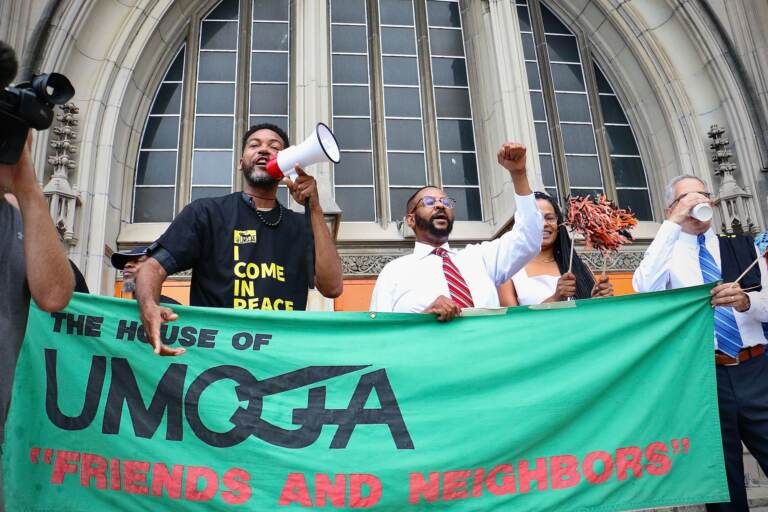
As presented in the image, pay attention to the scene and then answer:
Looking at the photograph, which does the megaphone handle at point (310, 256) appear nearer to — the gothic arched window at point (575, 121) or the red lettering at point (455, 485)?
the red lettering at point (455, 485)

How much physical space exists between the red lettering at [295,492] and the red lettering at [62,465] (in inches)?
34.2

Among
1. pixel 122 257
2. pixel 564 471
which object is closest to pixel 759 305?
pixel 564 471

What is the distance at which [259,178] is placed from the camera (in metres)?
3.23

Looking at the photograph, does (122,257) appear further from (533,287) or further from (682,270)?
(682,270)

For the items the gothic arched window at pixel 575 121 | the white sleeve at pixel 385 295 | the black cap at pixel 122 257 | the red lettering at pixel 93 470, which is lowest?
the red lettering at pixel 93 470

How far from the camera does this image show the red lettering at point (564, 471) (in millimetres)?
2723

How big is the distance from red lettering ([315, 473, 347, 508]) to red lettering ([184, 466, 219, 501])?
42 centimetres

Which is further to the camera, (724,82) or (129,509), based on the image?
(724,82)

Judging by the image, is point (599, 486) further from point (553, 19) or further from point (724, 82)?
point (553, 19)

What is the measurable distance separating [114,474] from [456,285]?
195 cm

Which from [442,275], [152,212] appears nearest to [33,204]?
[442,275]

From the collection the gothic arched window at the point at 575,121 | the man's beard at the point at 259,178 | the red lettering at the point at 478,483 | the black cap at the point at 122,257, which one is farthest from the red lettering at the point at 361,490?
the gothic arched window at the point at 575,121

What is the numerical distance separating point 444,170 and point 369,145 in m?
1.23

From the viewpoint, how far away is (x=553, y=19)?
10602mm
